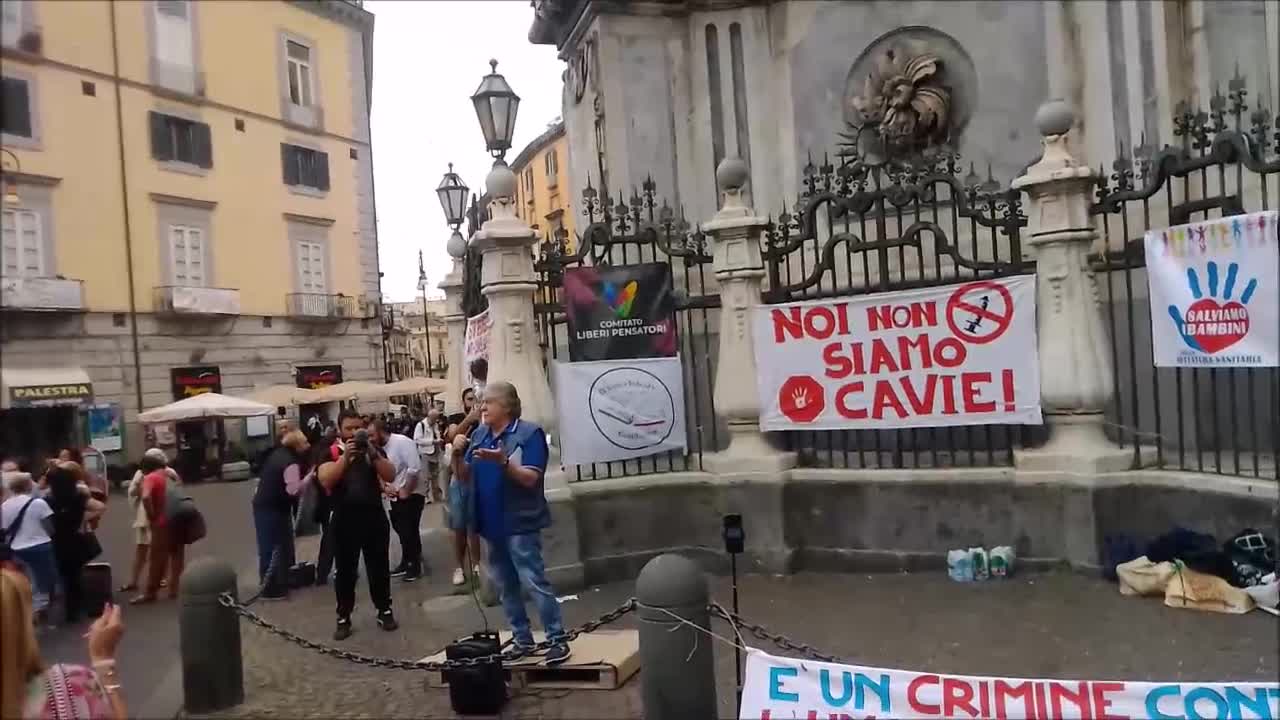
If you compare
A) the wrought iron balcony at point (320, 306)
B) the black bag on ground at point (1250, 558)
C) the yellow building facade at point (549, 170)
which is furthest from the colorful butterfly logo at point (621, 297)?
the yellow building facade at point (549, 170)

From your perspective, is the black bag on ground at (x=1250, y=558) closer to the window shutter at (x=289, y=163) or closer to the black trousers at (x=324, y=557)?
the window shutter at (x=289, y=163)

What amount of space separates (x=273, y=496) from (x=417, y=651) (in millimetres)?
2100

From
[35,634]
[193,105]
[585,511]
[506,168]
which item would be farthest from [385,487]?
[193,105]

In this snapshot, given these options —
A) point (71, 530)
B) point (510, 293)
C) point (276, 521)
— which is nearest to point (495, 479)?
point (510, 293)

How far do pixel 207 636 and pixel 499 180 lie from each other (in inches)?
176

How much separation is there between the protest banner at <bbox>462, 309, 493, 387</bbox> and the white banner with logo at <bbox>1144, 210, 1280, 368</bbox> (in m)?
5.32

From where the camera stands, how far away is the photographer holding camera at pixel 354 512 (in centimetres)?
749

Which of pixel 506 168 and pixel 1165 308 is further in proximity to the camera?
pixel 506 168

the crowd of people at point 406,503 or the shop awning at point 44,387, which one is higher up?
the shop awning at point 44,387

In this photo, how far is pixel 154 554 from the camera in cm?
509

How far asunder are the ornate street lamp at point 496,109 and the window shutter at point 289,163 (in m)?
5.70

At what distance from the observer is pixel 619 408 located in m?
8.92

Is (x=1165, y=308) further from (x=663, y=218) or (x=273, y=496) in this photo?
(x=273, y=496)

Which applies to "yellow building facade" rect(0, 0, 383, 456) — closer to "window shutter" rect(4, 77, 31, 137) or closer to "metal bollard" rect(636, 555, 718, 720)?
"window shutter" rect(4, 77, 31, 137)
